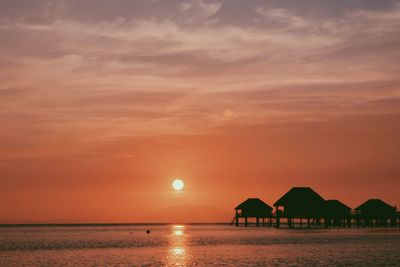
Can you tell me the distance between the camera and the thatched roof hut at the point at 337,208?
375ft

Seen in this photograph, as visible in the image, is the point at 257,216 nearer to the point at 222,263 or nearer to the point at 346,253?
the point at 346,253

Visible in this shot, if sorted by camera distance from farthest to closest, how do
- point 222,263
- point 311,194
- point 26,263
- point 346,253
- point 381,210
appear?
point 381,210
point 311,194
point 346,253
point 26,263
point 222,263

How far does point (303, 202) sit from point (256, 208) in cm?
2360

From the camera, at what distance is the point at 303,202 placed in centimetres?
10681

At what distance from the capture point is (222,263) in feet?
166

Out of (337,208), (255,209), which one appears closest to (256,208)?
(255,209)

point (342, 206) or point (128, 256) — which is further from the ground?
point (342, 206)

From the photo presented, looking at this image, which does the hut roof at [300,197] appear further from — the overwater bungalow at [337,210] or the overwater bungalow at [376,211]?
the overwater bungalow at [376,211]

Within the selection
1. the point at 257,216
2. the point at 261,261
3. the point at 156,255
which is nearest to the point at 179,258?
the point at 156,255

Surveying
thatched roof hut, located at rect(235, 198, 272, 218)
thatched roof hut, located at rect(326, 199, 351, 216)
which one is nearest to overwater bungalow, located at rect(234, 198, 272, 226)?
thatched roof hut, located at rect(235, 198, 272, 218)

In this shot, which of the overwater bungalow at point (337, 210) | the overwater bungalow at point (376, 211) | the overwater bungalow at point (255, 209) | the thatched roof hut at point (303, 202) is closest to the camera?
the thatched roof hut at point (303, 202)

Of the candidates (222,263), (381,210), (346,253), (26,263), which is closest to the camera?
(222,263)

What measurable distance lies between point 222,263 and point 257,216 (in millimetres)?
79939

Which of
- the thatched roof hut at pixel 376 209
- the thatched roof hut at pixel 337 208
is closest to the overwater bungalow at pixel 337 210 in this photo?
the thatched roof hut at pixel 337 208
